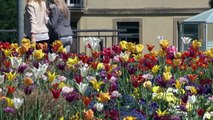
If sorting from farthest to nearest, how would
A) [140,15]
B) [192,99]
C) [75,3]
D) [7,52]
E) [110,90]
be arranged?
[75,3] → [140,15] → [7,52] → [110,90] → [192,99]

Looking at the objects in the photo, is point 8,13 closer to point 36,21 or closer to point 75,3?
point 75,3

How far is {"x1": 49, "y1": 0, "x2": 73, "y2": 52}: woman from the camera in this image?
1120 centimetres

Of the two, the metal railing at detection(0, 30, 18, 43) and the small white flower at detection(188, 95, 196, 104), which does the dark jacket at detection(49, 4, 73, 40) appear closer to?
the metal railing at detection(0, 30, 18, 43)

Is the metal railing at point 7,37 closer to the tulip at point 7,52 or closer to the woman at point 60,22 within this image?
the woman at point 60,22

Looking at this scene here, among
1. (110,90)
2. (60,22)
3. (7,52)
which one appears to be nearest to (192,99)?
(110,90)

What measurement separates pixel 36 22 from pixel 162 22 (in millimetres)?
30577

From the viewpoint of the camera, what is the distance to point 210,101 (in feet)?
20.2

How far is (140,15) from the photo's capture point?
41906mm

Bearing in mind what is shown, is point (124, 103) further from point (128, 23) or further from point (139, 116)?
point (128, 23)

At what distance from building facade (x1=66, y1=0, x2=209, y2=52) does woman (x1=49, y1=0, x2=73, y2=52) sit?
95.1 feet

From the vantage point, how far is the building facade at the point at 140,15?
41.1 metres

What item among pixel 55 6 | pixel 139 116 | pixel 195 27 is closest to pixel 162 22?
pixel 195 27

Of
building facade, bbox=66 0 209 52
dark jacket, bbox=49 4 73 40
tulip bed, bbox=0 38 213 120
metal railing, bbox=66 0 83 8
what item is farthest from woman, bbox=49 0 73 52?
metal railing, bbox=66 0 83 8

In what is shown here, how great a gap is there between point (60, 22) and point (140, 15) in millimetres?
30598
